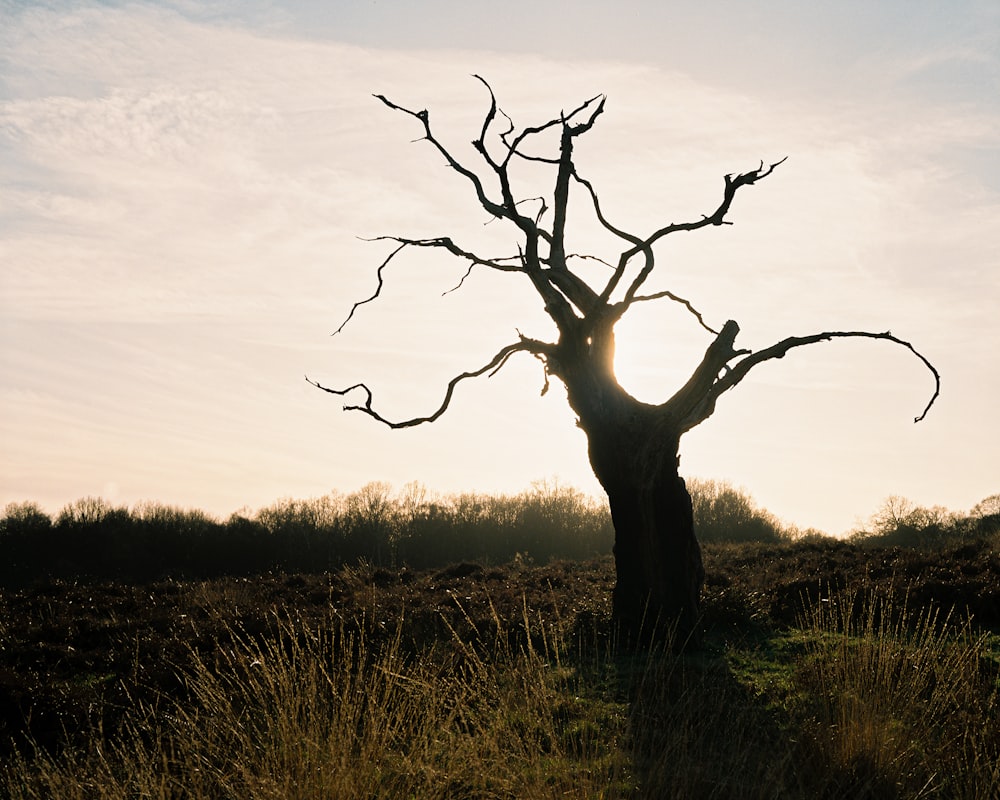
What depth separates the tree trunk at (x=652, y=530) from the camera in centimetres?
1230

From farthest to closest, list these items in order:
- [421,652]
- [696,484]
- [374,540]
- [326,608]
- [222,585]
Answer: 1. [696,484]
2. [374,540]
3. [222,585]
4. [326,608]
5. [421,652]

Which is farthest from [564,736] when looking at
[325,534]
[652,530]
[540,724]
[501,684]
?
[325,534]

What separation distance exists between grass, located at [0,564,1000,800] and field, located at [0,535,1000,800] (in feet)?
0.13

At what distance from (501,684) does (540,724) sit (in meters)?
1.96

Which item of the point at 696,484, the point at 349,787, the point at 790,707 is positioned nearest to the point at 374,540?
the point at 696,484

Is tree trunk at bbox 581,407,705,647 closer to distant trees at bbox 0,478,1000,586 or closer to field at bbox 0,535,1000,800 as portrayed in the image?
field at bbox 0,535,1000,800

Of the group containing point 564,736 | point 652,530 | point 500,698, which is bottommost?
point 564,736

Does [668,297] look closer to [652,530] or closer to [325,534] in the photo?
[652,530]

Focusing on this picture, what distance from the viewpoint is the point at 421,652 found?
1142 centimetres

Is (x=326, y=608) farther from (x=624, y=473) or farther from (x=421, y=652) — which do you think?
(x=624, y=473)

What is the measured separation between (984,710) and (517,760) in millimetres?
4713

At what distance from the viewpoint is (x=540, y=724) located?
7.71m

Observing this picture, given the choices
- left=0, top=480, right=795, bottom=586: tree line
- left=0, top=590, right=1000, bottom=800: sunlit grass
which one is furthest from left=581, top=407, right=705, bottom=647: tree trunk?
left=0, top=480, right=795, bottom=586: tree line

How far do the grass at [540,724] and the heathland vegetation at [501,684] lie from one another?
41 mm
